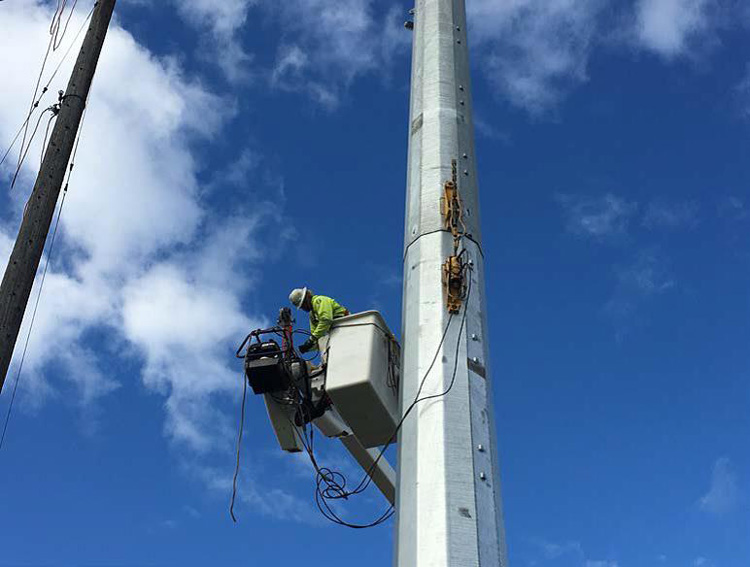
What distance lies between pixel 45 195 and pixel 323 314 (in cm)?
357

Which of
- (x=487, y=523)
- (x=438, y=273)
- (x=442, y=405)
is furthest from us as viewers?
(x=438, y=273)

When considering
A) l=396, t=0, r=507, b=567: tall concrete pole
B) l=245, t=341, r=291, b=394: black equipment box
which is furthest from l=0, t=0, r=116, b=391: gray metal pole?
l=396, t=0, r=507, b=567: tall concrete pole

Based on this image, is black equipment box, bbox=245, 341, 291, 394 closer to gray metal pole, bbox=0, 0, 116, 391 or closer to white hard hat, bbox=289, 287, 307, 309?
white hard hat, bbox=289, 287, 307, 309

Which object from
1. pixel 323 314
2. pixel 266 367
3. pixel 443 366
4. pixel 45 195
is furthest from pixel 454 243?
pixel 45 195

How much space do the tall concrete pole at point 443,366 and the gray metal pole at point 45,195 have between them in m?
4.09

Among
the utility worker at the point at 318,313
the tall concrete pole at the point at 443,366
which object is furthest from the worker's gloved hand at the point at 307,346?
the tall concrete pole at the point at 443,366

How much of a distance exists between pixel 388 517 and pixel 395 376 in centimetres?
153

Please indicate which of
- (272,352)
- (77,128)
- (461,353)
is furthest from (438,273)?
(77,128)

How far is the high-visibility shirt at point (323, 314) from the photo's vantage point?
975 centimetres

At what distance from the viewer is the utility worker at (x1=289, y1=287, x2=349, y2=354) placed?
9.77 metres

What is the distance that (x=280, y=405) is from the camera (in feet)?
34.2

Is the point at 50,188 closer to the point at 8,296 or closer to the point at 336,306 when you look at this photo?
the point at 8,296

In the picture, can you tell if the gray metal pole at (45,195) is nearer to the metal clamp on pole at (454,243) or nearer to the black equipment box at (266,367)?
the black equipment box at (266,367)

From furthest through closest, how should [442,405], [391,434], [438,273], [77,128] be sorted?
[77,128] < [391,434] < [438,273] < [442,405]
